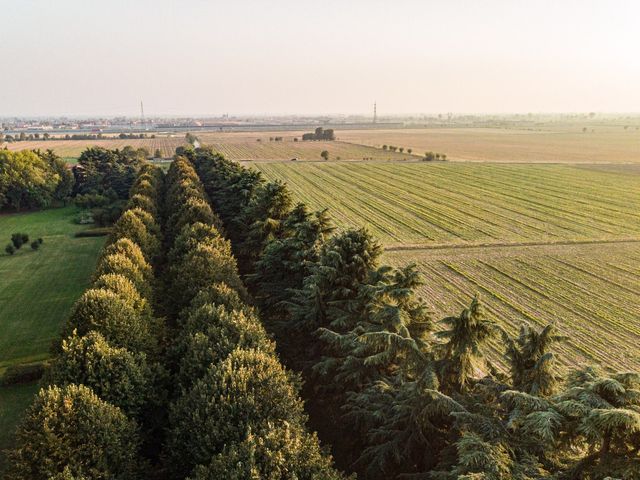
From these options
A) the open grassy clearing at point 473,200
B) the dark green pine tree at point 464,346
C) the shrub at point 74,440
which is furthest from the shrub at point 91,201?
the dark green pine tree at point 464,346

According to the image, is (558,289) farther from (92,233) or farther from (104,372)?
(92,233)

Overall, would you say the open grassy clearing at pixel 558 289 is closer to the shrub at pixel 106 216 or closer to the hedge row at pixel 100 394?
the hedge row at pixel 100 394

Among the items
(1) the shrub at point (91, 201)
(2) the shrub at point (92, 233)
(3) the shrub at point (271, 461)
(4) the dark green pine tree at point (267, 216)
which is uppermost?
(4) the dark green pine tree at point (267, 216)

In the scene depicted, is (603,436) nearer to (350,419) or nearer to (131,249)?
(350,419)

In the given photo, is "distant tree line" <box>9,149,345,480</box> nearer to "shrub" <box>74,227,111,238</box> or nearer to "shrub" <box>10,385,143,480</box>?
"shrub" <box>10,385,143,480</box>

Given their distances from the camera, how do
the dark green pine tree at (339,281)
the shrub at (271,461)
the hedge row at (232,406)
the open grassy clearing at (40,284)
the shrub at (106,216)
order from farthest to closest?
1. the shrub at (106,216)
2. the open grassy clearing at (40,284)
3. the dark green pine tree at (339,281)
4. the hedge row at (232,406)
5. the shrub at (271,461)

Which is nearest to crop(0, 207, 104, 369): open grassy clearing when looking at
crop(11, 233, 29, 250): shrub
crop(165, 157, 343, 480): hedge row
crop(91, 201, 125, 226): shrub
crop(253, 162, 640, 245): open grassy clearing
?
crop(11, 233, 29, 250): shrub
